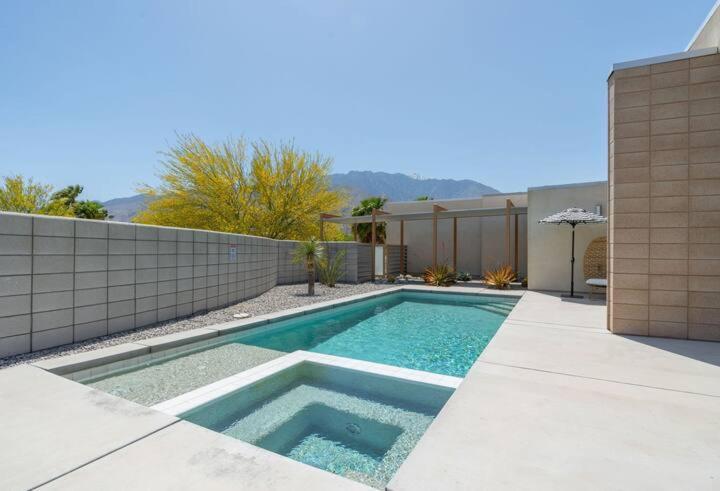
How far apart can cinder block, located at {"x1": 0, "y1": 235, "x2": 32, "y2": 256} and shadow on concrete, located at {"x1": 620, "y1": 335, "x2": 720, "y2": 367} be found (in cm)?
744

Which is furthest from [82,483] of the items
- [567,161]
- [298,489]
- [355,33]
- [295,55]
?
[567,161]

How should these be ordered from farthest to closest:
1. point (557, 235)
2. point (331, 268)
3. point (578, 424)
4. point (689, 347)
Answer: point (331, 268), point (557, 235), point (689, 347), point (578, 424)

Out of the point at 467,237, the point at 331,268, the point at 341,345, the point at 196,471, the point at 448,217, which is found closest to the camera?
the point at 196,471

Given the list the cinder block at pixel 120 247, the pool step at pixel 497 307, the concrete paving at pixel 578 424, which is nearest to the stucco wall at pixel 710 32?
the concrete paving at pixel 578 424

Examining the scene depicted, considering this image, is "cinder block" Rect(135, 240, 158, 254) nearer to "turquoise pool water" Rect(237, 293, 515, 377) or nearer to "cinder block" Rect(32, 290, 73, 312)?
"cinder block" Rect(32, 290, 73, 312)

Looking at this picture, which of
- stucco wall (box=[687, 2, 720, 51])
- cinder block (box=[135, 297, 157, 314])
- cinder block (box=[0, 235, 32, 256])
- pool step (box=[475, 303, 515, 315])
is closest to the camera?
cinder block (box=[0, 235, 32, 256])

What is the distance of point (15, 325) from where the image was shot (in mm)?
3615

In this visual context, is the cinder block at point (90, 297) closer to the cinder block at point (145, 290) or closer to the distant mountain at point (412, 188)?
the cinder block at point (145, 290)

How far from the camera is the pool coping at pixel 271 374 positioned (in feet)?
9.36

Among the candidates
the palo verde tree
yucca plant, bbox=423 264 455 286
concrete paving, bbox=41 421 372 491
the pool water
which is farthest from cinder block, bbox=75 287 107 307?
the palo verde tree

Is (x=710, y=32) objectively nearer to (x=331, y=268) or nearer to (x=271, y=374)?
(x=271, y=374)

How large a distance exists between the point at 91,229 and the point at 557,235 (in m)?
10.9

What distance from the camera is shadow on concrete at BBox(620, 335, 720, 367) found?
11.4 ft

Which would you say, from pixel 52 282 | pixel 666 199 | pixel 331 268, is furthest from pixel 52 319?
pixel 331 268
